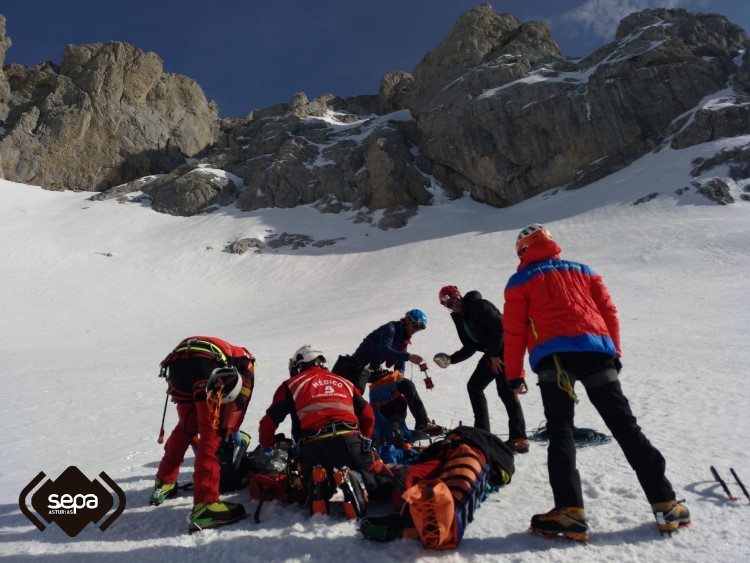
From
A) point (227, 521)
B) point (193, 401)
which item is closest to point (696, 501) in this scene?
point (227, 521)

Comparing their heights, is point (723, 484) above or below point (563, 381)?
below

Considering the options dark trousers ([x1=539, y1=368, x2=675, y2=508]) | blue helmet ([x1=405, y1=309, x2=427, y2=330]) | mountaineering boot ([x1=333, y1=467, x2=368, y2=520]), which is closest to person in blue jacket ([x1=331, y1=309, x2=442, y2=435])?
blue helmet ([x1=405, y1=309, x2=427, y2=330])

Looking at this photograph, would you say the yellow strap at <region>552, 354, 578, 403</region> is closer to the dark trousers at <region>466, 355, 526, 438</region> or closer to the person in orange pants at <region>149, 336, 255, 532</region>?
the dark trousers at <region>466, 355, 526, 438</region>

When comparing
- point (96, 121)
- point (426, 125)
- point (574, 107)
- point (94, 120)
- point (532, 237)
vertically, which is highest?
point (94, 120)

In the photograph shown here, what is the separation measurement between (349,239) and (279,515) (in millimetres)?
A: 38660

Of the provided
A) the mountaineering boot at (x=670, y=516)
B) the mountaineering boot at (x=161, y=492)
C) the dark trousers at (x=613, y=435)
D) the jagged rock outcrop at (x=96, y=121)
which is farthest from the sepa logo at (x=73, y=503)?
the jagged rock outcrop at (x=96, y=121)

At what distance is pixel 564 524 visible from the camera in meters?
2.79

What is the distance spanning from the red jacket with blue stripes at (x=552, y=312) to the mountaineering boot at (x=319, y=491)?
5.31ft

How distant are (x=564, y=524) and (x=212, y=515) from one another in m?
2.51

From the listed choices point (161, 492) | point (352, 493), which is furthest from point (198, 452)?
point (352, 493)

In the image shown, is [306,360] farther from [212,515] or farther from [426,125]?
[426,125]

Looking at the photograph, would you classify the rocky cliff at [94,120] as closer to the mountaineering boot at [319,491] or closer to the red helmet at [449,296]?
the red helmet at [449,296]

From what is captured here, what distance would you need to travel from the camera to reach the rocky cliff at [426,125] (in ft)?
147

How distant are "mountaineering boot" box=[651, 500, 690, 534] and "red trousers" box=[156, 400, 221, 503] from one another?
3.10 m
